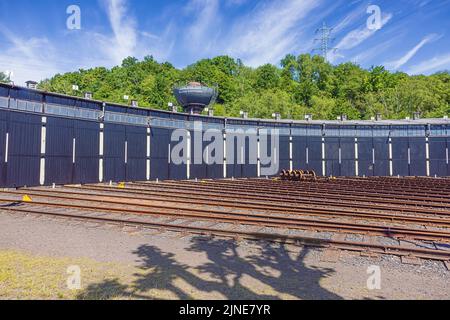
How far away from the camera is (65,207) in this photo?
14.4 metres

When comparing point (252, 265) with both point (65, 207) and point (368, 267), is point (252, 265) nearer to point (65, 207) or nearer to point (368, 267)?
point (368, 267)

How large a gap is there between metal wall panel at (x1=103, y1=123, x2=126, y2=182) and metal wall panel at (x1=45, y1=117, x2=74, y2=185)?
3248 mm

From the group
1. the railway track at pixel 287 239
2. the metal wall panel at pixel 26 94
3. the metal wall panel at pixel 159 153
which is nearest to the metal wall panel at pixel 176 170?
the metal wall panel at pixel 159 153

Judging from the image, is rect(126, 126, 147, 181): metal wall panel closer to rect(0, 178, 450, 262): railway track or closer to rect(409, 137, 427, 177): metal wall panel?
rect(0, 178, 450, 262): railway track

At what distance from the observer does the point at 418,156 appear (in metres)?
39.7

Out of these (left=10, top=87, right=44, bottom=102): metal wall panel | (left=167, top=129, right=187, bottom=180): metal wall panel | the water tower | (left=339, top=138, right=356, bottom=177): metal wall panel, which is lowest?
(left=167, top=129, right=187, bottom=180): metal wall panel

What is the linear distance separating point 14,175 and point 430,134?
46.6m

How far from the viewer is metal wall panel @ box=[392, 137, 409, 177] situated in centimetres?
4003

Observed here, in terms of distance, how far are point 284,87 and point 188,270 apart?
8568cm

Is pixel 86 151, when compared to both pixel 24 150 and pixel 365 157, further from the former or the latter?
pixel 365 157

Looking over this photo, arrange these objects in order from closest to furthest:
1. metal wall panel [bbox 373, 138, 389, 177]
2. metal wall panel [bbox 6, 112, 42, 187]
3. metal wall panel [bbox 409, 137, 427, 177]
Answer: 1. metal wall panel [bbox 6, 112, 42, 187]
2. metal wall panel [bbox 409, 137, 427, 177]
3. metal wall panel [bbox 373, 138, 389, 177]

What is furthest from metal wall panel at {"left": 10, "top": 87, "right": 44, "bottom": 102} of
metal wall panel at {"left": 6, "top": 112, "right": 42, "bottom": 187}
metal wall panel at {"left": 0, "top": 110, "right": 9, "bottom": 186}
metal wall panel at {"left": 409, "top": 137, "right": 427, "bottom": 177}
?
metal wall panel at {"left": 409, "top": 137, "right": 427, "bottom": 177}
